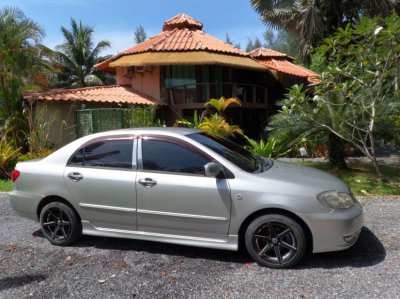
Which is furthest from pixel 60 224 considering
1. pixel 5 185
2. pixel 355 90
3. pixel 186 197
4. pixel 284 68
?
pixel 284 68

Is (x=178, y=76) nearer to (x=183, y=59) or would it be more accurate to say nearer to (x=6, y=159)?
(x=183, y=59)

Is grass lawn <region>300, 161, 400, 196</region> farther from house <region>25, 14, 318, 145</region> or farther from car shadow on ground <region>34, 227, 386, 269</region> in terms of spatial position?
house <region>25, 14, 318, 145</region>

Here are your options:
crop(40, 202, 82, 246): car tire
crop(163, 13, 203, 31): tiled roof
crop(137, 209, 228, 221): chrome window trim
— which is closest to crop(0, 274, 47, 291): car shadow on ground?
crop(40, 202, 82, 246): car tire

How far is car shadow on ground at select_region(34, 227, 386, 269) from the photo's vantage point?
173 inches

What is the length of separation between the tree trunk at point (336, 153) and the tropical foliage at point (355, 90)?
4.72ft

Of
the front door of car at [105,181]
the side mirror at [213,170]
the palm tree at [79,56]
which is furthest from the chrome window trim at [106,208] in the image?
the palm tree at [79,56]

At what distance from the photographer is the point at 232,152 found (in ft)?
16.6

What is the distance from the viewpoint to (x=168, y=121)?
18516 mm

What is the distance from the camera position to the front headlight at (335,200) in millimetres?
4266

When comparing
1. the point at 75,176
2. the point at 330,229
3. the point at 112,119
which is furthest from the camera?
the point at 112,119

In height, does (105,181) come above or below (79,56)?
below

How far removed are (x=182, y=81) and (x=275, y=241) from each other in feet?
47.9

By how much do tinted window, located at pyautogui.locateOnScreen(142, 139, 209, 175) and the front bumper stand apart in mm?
1394

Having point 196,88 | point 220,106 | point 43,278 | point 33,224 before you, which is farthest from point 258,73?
point 43,278
